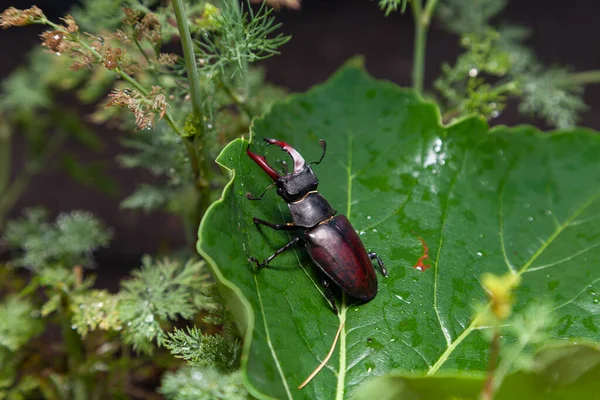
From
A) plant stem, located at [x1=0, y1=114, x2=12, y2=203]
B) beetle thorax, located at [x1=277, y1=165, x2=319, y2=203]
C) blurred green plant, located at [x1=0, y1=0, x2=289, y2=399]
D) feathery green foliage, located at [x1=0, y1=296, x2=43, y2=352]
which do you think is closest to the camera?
blurred green plant, located at [x1=0, y1=0, x2=289, y2=399]

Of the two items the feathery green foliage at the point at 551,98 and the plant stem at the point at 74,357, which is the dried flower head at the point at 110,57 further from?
the feathery green foliage at the point at 551,98

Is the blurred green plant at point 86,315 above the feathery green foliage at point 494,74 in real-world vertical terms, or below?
below

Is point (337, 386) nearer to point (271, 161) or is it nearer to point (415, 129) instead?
point (271, 161)

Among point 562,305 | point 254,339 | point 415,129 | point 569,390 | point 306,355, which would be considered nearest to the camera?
point 569,390

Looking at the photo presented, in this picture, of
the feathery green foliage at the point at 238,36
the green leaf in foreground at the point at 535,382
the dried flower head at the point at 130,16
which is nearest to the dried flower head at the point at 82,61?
the dried flower head at the point at 130,16

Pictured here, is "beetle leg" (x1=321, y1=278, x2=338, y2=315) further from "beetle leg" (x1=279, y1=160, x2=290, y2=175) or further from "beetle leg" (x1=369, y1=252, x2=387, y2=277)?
"beetle leg" (x1=279, y1=160, x2=290, y2=175)

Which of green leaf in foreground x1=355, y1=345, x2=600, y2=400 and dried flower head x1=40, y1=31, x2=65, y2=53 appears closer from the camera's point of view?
green leaf in foreground x1=355, y1=345, x2=600, y2=400

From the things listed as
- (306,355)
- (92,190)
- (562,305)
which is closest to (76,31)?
(306,355)

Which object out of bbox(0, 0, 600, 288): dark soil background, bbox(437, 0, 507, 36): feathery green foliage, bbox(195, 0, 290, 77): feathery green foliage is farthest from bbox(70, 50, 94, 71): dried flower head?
bbox(0, 0, 600, 288): dark soil background
